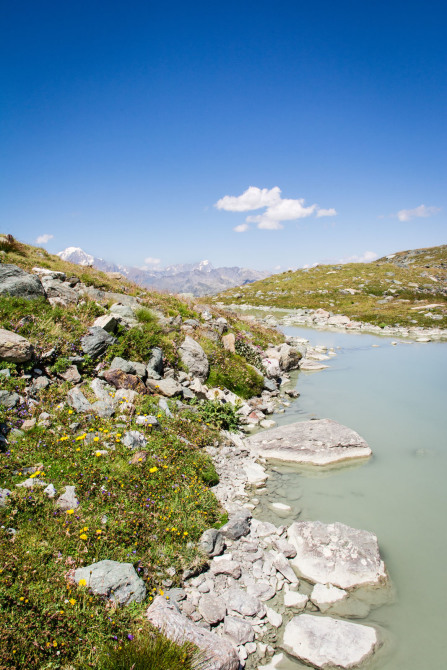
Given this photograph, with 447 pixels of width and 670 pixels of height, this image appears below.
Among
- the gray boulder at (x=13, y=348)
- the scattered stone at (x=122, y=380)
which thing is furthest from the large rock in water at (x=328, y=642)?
the gray boulder at (x=13, y=348)

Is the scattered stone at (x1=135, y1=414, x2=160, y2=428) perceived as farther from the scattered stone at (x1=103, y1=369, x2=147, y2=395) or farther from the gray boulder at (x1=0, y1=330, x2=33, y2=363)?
the gray boulder at (x1=0, y1=330, x2=33, y2=363)

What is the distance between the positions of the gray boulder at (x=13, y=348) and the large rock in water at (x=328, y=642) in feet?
31.4

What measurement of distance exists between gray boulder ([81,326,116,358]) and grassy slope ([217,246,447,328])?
4425 centimetres

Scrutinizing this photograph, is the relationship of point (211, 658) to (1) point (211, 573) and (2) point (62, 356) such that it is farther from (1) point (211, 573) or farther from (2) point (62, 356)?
(2) point (62, 356)

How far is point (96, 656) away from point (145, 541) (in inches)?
83.5

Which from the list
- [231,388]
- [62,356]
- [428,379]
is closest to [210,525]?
[62,356]

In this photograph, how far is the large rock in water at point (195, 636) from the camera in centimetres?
480

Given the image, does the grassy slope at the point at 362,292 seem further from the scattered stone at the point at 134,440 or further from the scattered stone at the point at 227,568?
the scattered stone at the point at 227,568

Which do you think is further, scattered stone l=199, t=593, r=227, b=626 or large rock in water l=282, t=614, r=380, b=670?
scattered stone l=199, t=593, r=227, b=626

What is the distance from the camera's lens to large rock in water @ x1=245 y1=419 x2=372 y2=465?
1118cm

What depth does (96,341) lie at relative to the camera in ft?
41.8

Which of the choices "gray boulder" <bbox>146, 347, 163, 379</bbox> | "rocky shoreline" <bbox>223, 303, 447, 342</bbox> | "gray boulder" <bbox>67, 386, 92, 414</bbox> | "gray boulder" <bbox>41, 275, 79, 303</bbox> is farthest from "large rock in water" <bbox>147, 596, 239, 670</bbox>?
"rocky shoreline" <bbox>223, 303, 447, 342</bbox>

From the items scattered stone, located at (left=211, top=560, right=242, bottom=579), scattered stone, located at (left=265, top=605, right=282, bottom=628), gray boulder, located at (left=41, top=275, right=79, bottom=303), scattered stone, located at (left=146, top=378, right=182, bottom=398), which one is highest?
gray boulder, located at (left=41, top=275, right=79, bottom=303)

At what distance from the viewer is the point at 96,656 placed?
450 centimetres
